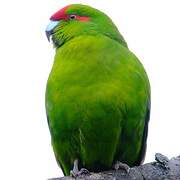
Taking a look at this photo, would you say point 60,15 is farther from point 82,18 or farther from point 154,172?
point 154,172

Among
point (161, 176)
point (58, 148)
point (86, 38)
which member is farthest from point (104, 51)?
point (161, 176)

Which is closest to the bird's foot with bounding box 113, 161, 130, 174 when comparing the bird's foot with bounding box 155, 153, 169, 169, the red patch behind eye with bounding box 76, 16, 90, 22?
the bird's foot with bounding box 155, 153, 169, 169

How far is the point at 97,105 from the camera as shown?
4516mm

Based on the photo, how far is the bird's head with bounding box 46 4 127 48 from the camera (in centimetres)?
524

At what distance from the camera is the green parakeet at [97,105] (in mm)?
4539

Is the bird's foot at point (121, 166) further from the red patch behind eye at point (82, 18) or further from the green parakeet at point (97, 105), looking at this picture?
the red patch behind eye at point (82, 18)

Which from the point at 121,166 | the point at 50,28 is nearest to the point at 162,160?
the point at 121,166

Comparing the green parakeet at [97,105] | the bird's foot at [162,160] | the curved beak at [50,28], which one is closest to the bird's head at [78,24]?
the curved beak at [50,28]

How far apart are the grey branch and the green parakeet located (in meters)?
0.56

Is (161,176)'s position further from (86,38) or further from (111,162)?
(86,38)

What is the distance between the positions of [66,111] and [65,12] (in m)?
1.34

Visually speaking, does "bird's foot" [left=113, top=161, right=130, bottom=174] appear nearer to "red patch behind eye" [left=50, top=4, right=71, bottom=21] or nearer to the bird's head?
the bird's head

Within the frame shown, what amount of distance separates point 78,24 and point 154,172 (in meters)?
1.98

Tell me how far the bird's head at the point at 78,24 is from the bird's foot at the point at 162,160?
1564mm
